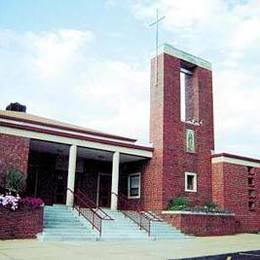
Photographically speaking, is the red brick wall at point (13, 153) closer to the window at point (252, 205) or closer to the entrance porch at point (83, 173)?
the entrance porch at point (83, 173)

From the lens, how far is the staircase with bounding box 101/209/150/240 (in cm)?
1594

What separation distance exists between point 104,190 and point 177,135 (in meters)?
4.91

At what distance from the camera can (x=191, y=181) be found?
73.6ft

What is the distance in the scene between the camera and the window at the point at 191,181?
2216 cm

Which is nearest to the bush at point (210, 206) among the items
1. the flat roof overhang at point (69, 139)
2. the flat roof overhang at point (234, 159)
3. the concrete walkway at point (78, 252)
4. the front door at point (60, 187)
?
the flat roof overhang at point (234, 159)

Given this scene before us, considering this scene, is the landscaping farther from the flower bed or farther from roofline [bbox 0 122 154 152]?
roofline [bbox 0 122 154 152]

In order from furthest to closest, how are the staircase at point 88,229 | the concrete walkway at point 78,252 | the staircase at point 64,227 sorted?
the staircase at point 88,229 → the staircase at point 64,227 → the concrete walkway at point 78,252

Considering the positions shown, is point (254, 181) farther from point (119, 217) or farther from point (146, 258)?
point (146, 258)

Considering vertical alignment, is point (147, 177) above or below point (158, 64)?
below

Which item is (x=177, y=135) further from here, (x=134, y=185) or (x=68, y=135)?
(x=68, y=135)

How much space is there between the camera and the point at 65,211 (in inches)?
683

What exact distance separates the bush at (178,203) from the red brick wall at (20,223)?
7492mm

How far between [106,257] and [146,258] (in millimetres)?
980

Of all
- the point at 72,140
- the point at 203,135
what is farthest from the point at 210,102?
the point at 72,140
